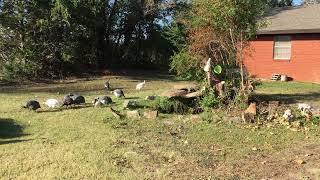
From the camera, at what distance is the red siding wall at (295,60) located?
22531mm

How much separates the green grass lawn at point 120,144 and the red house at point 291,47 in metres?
12.0

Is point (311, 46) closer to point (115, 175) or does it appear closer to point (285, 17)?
point (285, 17)

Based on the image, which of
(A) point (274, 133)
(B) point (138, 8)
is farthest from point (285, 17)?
(A) point (274, 133)

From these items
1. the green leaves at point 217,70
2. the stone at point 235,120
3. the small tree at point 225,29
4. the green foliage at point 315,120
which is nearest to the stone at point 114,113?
the stone at point 235,120

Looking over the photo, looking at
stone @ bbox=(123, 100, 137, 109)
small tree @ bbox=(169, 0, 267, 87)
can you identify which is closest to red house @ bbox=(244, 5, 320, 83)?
small tree @ bbox=(169, 0, 267, 87)

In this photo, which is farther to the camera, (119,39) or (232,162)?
(119,39)

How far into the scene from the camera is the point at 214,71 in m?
13.4

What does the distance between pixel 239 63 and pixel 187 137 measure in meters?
4.40

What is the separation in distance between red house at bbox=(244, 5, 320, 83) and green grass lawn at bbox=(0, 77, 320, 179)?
→ 12.0m

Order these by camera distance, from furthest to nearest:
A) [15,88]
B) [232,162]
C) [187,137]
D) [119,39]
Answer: [119,39] → [15,88] → [187,137] → [232,162]

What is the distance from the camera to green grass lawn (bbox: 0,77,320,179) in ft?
24.3

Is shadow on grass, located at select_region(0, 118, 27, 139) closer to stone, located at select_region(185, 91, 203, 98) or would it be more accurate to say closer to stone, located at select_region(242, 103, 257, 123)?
stone, located at select_region(185, 91, 203, 98)

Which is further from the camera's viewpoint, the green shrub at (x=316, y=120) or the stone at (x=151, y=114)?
the stone at (x=151, y=114)

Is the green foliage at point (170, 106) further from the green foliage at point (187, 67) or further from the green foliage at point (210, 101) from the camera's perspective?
the green foliage at point (187, 67)
